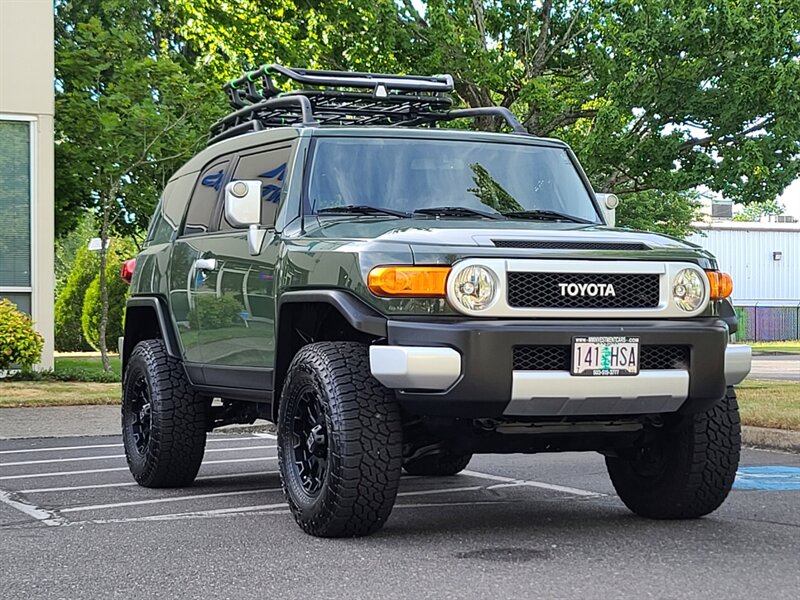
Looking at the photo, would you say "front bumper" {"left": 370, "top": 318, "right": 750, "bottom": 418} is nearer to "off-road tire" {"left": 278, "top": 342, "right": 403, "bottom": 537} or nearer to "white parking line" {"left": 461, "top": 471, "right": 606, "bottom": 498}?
"off-road tire" {"left": 278, "top": 342, "right": 403, "bottom": 537}

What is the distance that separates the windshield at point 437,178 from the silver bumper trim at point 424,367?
149 centimetres

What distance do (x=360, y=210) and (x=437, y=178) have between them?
1.70 ft

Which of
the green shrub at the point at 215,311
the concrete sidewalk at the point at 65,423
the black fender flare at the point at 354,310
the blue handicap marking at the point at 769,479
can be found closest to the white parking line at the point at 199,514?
the green shrub at the point at 215,311

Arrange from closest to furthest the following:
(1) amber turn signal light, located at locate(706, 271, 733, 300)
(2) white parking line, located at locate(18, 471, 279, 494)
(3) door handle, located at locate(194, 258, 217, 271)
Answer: (1) amber turn signal light, located at locate(706, 271, 733, 300), (3) door handle, located at locate(194, 258, 217, 271), (2) white parking line, located at locate(18, 471, 279, 494)

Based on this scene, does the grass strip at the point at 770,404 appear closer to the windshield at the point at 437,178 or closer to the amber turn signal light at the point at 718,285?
the windshield at the point at 437,178

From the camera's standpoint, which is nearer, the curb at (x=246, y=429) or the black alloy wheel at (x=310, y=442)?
the black alloy wheel at (x=310, y=442)

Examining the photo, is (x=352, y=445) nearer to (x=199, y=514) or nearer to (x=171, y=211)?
(x=199, y=514)

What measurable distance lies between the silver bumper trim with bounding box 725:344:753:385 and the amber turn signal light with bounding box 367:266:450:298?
151 centimetres

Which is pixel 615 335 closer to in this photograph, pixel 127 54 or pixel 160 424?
pixel 160 424

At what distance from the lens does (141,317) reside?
31.5 ft

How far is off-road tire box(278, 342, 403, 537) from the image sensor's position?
20.6 feet

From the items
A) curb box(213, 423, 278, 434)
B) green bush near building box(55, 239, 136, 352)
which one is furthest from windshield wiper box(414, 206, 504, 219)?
green bush near building box(55, 239, 136, 352)

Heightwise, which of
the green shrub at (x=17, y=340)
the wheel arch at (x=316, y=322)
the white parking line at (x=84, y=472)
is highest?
the wheel arch at (x=316, y=322)

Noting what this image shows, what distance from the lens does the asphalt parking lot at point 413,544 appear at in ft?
17.9
